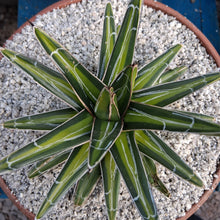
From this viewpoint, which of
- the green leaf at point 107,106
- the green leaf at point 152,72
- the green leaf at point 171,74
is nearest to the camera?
the green leaf at point 107,106

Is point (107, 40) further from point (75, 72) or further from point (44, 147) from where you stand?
point (44, 147)

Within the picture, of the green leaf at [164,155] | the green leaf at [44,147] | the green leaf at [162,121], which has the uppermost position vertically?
the green leaf at [44,147]

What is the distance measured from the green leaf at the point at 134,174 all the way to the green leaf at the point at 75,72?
0.11m

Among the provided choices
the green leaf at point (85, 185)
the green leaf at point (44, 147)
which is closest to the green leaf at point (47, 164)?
the green leaf at point (85, 185)

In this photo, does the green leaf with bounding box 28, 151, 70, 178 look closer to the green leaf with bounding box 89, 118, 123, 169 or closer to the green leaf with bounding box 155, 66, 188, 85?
the green leaf with bounding box 89, 118, 123, 169

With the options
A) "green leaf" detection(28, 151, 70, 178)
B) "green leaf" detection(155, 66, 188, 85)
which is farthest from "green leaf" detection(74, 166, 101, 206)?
"green leaf" detection(155, 66, 188, 85)

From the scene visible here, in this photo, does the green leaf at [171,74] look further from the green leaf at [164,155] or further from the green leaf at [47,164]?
the green leaf at [47,164]

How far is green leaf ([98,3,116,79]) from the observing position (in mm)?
777

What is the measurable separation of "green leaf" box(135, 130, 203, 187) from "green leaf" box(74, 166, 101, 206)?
0.19 m

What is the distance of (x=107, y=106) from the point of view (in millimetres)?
559

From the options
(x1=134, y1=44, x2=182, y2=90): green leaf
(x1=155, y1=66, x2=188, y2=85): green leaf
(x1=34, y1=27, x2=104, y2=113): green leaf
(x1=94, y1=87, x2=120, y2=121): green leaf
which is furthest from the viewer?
(x1=155, y1=66, x2=188, y2=85): green leaf

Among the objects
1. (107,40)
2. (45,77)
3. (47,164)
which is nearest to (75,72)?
(45,77)

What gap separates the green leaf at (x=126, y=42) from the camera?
59cm

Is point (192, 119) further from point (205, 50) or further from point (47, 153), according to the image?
point (205, 50)
